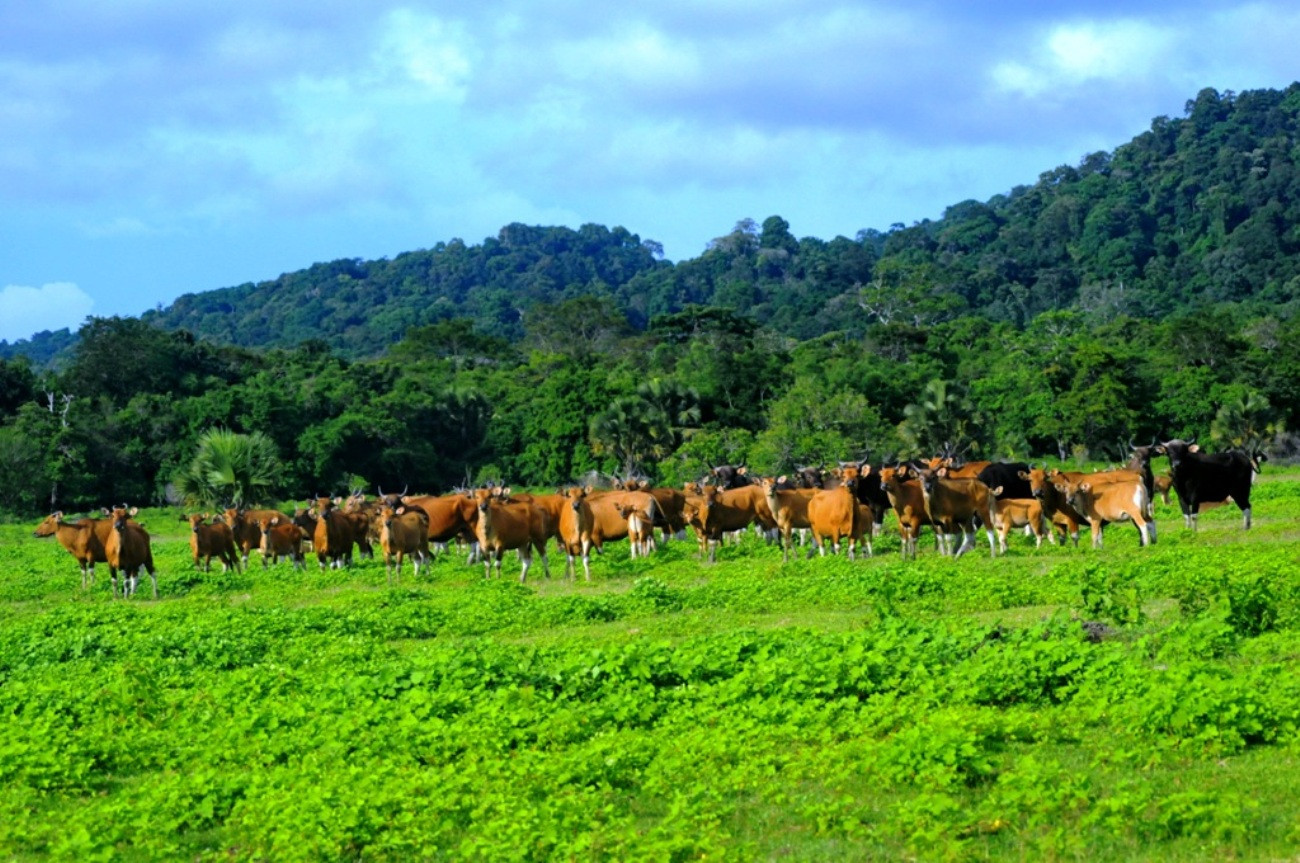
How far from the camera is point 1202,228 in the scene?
150m

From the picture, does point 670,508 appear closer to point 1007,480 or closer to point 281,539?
point 1007,480

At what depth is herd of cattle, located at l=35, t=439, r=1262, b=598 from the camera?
91.5ft

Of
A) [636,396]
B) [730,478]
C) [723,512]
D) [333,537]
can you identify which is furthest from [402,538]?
[636,396]

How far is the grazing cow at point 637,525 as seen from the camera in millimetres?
30266

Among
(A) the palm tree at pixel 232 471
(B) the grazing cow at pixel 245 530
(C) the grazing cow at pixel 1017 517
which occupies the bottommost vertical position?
(C) the grazing cow at pixel 1017 517

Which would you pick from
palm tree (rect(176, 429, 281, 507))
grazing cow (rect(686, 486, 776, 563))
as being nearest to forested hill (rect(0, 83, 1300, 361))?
palm tree (rect(176, 429, 281, 507))

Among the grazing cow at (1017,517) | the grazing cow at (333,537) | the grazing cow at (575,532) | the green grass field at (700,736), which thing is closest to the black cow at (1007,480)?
the grazing cow at (1017,517)

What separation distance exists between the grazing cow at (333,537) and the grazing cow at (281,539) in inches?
18.0

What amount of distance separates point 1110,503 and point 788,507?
6494 mm

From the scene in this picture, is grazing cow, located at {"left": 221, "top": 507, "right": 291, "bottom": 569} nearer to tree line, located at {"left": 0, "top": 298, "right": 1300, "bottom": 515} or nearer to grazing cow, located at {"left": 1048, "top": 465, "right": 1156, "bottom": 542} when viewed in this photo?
grazing cow, located at {"left": 1048, "top": 465, "right": 1156, "bottom": 542}

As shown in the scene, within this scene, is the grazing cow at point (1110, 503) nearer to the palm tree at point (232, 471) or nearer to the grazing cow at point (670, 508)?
the grazing cow at point (670, 508)

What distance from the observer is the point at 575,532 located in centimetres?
2794

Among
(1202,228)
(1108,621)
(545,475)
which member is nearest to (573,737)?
(1108,621)

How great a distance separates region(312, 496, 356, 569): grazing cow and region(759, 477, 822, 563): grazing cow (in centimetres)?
995
